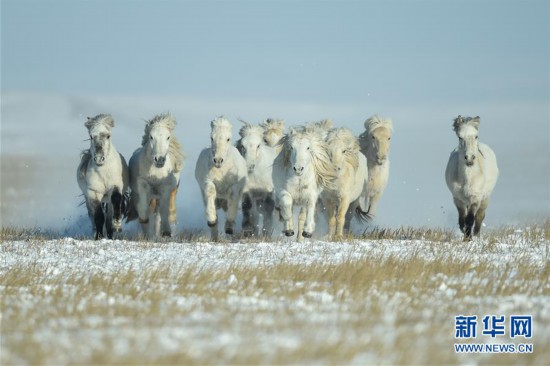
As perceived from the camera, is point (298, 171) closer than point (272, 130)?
Yes

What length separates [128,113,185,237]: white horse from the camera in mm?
18203

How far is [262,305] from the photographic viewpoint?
8.73 meters

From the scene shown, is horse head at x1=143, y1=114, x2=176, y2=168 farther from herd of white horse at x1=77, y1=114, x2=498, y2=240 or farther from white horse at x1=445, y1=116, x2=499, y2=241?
white horse at x1=445, y1=116, x2=499, y2=241

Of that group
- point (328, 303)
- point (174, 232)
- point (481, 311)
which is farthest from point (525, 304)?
point (174, 232)

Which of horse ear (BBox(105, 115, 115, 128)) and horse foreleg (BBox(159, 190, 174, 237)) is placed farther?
horse foreleg (BBox(159, 190, 174, 237))

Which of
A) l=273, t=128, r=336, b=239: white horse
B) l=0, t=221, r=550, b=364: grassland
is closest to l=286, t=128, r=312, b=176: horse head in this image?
l=273, t=128, r=336, b=239: white horse

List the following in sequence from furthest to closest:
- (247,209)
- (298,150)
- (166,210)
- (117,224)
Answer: (247,209)
(166,210)
(117,224)
(298,150)

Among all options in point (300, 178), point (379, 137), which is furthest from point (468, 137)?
point (379, 137)

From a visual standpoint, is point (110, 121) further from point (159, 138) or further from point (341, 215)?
point (341, 215)

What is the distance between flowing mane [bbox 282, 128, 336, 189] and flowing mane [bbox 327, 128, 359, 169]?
2.12 feet

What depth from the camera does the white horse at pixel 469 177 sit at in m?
17.7

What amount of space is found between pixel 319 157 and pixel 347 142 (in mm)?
1390

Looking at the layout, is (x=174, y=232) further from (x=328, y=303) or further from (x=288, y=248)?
(x=328, y=303)

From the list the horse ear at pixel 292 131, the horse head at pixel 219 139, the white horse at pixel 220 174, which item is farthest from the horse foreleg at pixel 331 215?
the horse head at pixel 219 139
